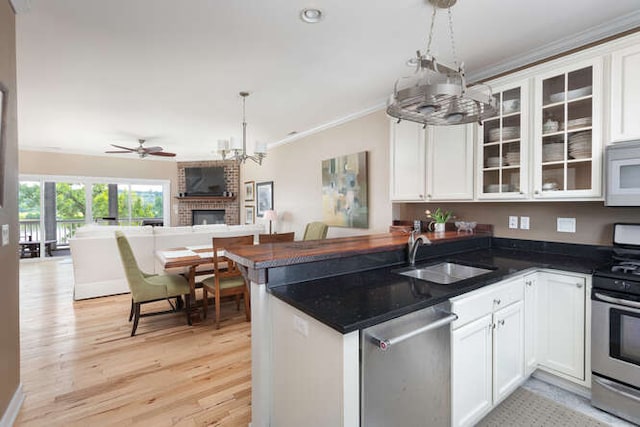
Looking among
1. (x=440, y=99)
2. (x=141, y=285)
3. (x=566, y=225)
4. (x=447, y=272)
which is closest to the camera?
(x=440, y=99)

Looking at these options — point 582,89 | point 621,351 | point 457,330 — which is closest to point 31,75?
point 457,330

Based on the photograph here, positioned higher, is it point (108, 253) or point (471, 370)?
point (108, 253)

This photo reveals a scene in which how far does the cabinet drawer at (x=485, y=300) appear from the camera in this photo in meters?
A: 1.62

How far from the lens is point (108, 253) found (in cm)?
431

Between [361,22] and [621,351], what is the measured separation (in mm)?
2732

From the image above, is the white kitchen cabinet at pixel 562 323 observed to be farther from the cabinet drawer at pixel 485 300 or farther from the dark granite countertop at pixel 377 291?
the cabinet drawer at pixel 485 300

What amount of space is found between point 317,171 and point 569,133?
3586 millimetres

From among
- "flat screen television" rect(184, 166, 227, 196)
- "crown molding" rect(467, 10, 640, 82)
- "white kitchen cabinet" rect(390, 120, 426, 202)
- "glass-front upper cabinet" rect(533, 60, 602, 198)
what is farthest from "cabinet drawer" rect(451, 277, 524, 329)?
"flat screen television" rect(184, 166, 227, 196)

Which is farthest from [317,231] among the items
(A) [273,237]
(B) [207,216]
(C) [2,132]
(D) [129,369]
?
(B) [207,216]

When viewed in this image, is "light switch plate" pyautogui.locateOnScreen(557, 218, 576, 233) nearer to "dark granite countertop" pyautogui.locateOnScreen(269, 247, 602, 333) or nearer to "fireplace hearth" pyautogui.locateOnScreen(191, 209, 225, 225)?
"dark granite countertop" pyautogui.locateOnScreen(269, 247, 602, 333)

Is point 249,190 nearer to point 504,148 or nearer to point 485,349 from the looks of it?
point 504,148

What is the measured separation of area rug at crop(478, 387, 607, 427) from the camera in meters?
1.87

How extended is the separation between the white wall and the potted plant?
61 cm

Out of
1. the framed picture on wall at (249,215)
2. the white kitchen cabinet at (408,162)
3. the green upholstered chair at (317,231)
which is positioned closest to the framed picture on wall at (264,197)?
the framed picture on wall at (249,215)
